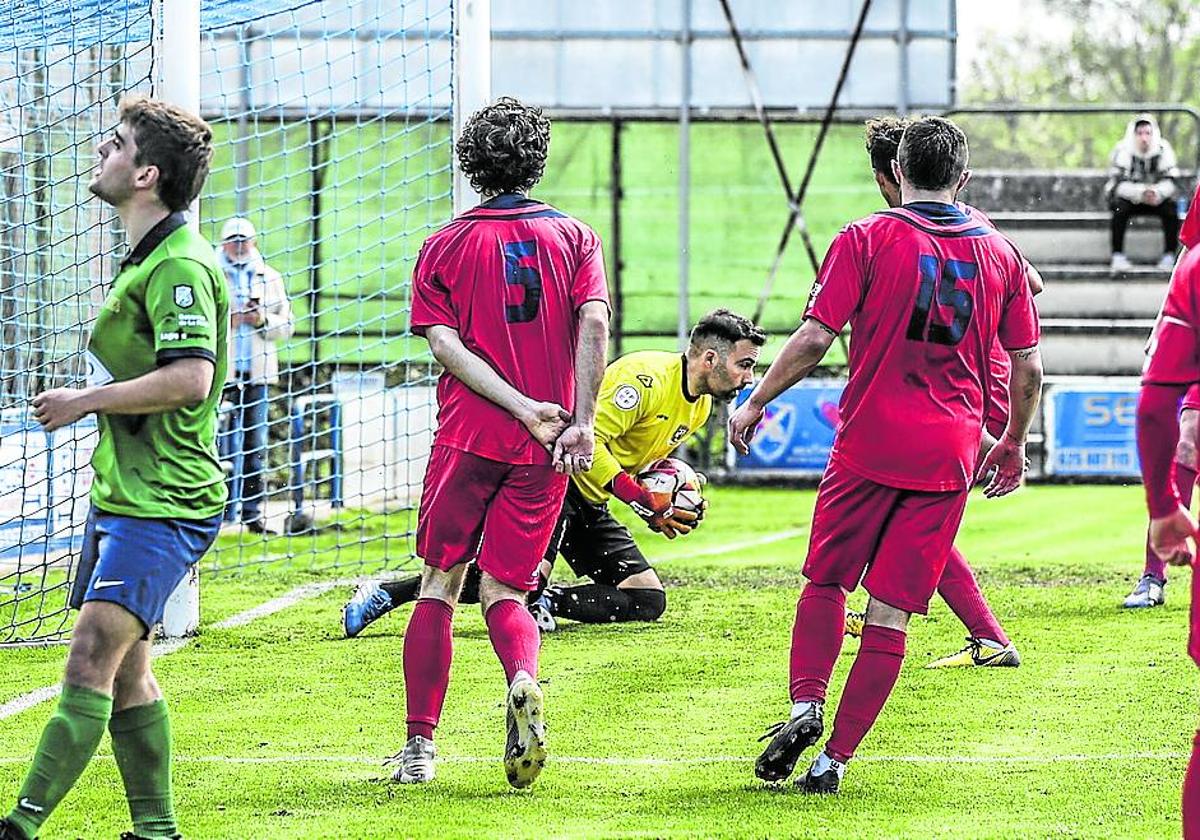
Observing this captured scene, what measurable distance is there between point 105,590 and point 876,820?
2.03 metres

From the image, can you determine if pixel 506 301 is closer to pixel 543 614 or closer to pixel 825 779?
pixel 825 779

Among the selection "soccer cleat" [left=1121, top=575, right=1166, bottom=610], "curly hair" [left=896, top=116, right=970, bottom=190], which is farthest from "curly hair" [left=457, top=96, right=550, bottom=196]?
"soccer cleat" [left=1121, top=575, right=1166, bottom=610]

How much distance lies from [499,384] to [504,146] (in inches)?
26.8

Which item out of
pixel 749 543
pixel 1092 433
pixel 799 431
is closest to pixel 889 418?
pixel 749 543

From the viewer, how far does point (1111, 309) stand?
21094 mm

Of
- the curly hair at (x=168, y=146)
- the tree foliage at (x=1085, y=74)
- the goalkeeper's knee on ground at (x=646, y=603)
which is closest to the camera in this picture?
the curly hair at (x=168, y=146)

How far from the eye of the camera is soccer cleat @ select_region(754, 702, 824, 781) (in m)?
5.10

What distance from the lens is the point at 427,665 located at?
5.27 m

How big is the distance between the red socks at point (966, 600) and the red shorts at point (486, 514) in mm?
2393

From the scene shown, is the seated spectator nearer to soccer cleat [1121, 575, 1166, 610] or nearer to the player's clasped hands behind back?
soccer cleat [1121, 575, 1166, 610]

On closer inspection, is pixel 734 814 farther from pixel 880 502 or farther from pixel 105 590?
pixel 105 590

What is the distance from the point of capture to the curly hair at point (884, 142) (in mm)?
5656

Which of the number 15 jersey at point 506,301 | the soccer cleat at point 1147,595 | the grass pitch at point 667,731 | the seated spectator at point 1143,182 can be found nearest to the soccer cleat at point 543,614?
the grass pitch at point 667,731

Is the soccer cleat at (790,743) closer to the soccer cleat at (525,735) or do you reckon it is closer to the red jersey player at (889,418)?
the red jersey player at (889,418)
